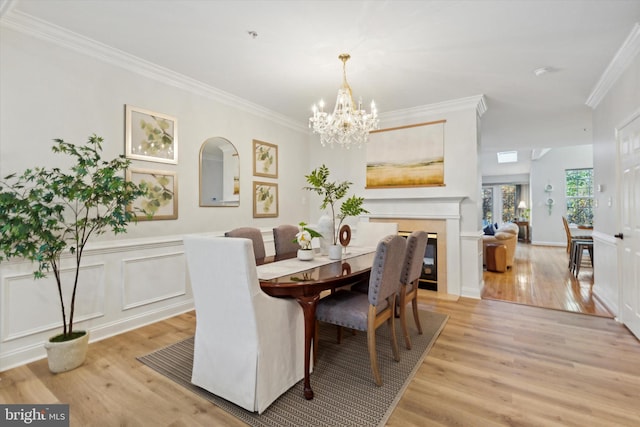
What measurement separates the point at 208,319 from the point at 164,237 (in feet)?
5.43

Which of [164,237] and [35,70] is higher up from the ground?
[35,70]

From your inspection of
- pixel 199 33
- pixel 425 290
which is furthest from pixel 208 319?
pixel 425 290

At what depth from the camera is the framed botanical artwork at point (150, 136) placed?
287cm

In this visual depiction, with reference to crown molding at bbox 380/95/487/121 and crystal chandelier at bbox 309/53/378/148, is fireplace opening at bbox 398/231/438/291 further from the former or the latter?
crystal chandelier at bbox 309/53/378/148

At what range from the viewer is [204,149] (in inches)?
140

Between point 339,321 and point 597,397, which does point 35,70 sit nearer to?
point 339,321

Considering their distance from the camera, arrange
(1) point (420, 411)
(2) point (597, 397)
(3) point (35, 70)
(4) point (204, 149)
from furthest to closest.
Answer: (4) point (204, 149)
(3) point (35, 70)
(2) point (597, 397)
(1) point (420, 411)

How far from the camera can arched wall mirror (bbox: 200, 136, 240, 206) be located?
3562 millimetres

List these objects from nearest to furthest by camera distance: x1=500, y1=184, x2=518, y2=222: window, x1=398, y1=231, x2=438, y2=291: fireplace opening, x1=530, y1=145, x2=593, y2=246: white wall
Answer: x1=398, y1=231, x2=438, y2=291: fireplace opening
x1=530, y1=145, x2=593, y2=246: white wall
x1=500, y1=184, x2=518, y2=222: window

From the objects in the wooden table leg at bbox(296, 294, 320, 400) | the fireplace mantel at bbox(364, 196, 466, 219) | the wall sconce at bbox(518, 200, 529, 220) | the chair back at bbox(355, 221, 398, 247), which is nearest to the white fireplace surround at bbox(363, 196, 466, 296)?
the fireplace mantel at bbox(364, 196, 466, 219)

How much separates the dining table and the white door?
2.42m

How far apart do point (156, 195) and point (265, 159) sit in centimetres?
169

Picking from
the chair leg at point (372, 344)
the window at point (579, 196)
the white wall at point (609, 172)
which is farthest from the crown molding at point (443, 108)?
the window at point (579, 196)

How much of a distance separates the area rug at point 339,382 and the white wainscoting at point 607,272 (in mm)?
2130
